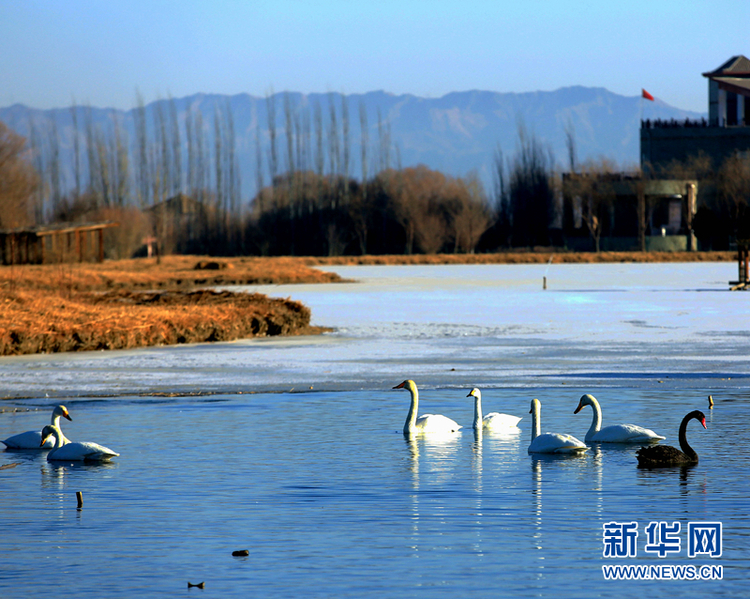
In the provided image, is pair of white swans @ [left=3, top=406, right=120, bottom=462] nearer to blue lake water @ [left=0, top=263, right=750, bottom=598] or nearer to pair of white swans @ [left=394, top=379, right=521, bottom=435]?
blue lake water @ [left=0, top=263, right=750, bottom=598]

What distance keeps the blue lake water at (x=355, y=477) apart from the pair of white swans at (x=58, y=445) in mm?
137

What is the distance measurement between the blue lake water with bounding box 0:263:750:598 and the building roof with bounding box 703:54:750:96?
286 ft

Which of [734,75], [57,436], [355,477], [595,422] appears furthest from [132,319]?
[734,75]

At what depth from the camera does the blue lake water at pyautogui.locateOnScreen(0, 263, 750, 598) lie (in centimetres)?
707

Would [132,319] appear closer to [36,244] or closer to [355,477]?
[355,477]

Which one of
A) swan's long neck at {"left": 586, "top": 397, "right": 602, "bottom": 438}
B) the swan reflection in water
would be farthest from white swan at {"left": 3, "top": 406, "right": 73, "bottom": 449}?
swan's long neck at {"left": 586, "top": 397, "right": 602, "bottom": 438}

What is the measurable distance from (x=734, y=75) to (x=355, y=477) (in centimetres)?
10571

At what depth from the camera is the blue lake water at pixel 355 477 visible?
707 cm

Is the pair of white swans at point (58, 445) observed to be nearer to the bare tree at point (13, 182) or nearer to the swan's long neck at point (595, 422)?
the swan's long neck at point (595, 422)

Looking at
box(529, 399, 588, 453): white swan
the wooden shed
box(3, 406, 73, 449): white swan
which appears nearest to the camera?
box(529, 399, 588, 453): white swan

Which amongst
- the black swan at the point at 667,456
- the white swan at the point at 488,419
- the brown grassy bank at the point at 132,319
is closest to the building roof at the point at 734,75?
the brown grassy bank at the point at 132,319

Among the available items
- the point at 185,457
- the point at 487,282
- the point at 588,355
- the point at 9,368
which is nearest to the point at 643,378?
the point at 588,355

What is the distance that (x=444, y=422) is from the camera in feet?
41.1

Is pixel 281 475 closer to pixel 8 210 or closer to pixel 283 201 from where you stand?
pixel 8 210
